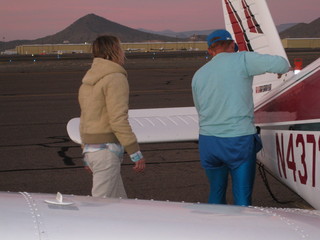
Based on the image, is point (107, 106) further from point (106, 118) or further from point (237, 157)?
point (237, 157)

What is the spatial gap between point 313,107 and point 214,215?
6.42ft

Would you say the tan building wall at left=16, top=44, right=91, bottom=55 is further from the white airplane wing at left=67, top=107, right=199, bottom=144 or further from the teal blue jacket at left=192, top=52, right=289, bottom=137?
the teal blue jacket at left=192, top=52, right=289, bottom=137

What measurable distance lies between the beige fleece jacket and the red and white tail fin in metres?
2.06

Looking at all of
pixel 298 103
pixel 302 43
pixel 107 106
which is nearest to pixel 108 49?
pixel 107 106

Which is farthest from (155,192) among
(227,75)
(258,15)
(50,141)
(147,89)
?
(147,89)

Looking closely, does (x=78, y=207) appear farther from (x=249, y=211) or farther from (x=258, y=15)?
(x=258, y=15)

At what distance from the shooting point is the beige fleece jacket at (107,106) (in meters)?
3.97

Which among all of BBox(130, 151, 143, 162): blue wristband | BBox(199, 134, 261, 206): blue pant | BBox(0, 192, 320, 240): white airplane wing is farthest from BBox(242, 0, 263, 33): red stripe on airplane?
BBox(0, 192, 320, 240): white airplane wing

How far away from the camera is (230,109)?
4.24 m

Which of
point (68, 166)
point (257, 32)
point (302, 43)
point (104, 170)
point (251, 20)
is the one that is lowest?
point (68, 166)

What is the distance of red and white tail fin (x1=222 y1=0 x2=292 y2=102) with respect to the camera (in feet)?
19.0

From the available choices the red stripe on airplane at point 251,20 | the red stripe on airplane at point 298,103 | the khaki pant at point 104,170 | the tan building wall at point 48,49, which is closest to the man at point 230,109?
the red stripe on airplane at point 298,103

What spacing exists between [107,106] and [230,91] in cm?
87

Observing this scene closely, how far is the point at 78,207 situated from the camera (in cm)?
221
